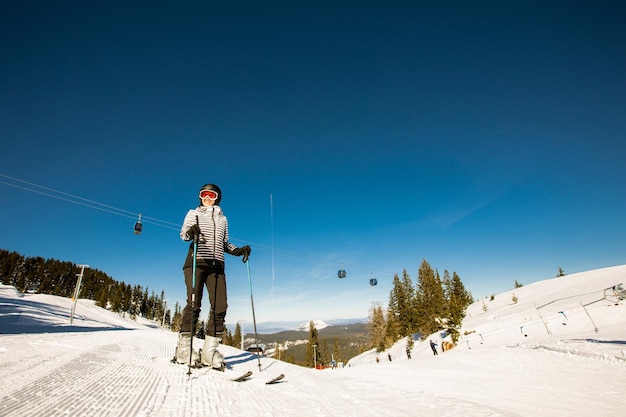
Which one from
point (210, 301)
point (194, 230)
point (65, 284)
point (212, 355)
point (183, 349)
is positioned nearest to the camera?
point (212, 355)

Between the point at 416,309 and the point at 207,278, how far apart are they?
5605 centimetres

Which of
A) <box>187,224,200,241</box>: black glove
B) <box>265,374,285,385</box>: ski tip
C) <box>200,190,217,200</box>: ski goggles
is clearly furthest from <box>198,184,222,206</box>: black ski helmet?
<box>265,374,285,385</box>: ski tip

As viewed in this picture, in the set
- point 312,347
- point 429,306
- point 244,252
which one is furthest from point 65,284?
point 244,252

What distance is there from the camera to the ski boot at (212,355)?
3.32 meters

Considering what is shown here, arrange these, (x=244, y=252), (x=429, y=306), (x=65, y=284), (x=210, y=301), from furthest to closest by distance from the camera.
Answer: (x=65, y=284)
(x=429, y=306)
(x=244, y=252)
(x=210, y=301)

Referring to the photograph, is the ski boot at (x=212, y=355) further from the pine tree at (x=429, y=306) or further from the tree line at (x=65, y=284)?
the tree line at (x=65, y=284)

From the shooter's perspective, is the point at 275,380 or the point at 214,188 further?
the point at 214,188

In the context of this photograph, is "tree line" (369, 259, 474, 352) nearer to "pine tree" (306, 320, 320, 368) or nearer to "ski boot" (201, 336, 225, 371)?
"pine tree" (306, 320, 320, 368)

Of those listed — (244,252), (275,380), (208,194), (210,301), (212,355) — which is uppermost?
(208,194)

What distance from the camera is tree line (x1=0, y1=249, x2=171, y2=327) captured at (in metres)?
78.6

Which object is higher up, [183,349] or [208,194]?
[208,194]

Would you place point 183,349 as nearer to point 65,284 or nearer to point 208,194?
point 208,194

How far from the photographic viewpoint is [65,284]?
88500 millimetres

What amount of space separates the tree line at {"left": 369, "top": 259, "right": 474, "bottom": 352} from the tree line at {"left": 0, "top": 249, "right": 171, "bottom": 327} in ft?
212
